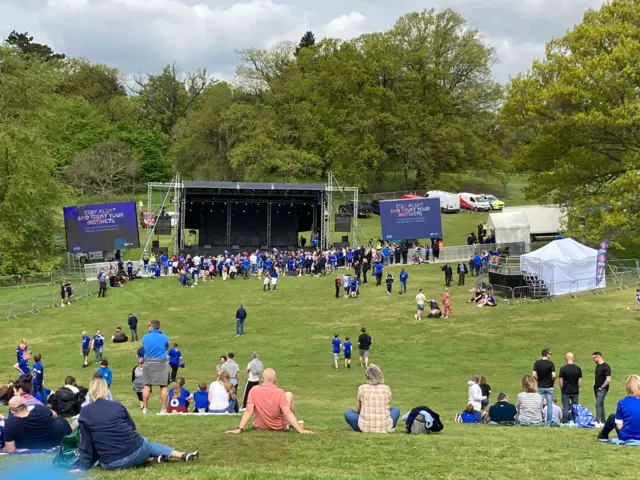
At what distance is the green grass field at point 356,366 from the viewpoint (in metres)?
7.65

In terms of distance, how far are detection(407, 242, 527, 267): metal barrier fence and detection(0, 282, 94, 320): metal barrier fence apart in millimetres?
17239

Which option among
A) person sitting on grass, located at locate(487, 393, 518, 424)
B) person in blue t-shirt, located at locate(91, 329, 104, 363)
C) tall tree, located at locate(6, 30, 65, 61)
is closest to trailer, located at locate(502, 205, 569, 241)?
person in blue t-shirt, located at locate(91, 329, 104, 363)

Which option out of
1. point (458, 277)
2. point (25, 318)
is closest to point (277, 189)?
point (458, 277)

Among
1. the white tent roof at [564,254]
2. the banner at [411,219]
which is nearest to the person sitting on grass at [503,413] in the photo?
the white tent roof at [564,254]

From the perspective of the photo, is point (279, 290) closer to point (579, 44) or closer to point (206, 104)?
point (579, 44)

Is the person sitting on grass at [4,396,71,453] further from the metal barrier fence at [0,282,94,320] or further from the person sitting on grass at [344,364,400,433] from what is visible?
the metal barrier fence at [0,282,94,320]

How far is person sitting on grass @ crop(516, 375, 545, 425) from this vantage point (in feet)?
36.2

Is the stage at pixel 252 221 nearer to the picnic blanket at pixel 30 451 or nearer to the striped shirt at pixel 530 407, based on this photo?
the striped shirt at pixel 530 407

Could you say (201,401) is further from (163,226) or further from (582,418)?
(163,226)

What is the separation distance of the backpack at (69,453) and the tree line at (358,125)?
95.5ft

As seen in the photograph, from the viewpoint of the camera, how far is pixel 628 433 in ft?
29.5

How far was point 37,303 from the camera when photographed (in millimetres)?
29656

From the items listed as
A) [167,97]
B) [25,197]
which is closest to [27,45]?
[167,97]

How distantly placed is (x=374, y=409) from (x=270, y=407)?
1474 millimetres
